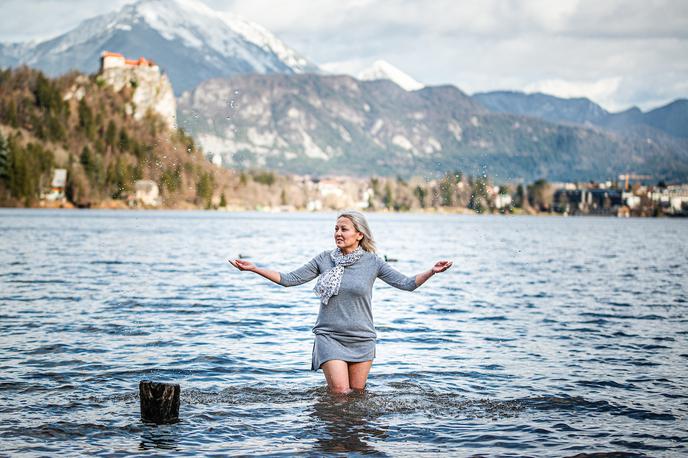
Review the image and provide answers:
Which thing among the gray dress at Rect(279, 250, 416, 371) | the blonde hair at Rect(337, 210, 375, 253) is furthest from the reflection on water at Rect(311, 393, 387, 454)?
the blonde hair at Rect(337, 210, 375, 253)

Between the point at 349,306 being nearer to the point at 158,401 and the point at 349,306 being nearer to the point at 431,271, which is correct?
the point at 431,271

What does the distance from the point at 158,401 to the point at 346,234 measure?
3952 mm

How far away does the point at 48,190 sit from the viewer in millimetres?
199125

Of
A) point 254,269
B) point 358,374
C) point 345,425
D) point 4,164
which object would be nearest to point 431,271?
point 358,374

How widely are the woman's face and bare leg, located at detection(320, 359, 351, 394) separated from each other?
6.29 feet

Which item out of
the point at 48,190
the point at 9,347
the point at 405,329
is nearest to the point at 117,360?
the point at 9,347

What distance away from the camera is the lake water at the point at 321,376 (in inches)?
494

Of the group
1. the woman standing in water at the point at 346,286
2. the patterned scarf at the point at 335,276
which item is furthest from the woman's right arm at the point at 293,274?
the patterned scarf at the point at 335,276

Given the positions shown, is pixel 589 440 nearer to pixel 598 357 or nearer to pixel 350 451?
pixel 350 451

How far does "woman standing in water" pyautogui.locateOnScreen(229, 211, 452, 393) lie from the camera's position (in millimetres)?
13023

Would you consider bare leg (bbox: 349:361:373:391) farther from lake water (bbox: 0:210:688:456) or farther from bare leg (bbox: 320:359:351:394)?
lake water (bbox: 0:210:688:456)

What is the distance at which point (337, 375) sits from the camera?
13.5 meters

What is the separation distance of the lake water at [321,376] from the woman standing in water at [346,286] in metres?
1.10

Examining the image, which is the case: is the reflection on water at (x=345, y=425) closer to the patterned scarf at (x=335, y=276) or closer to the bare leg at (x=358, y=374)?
the bare leg at (x=358, y=374)
